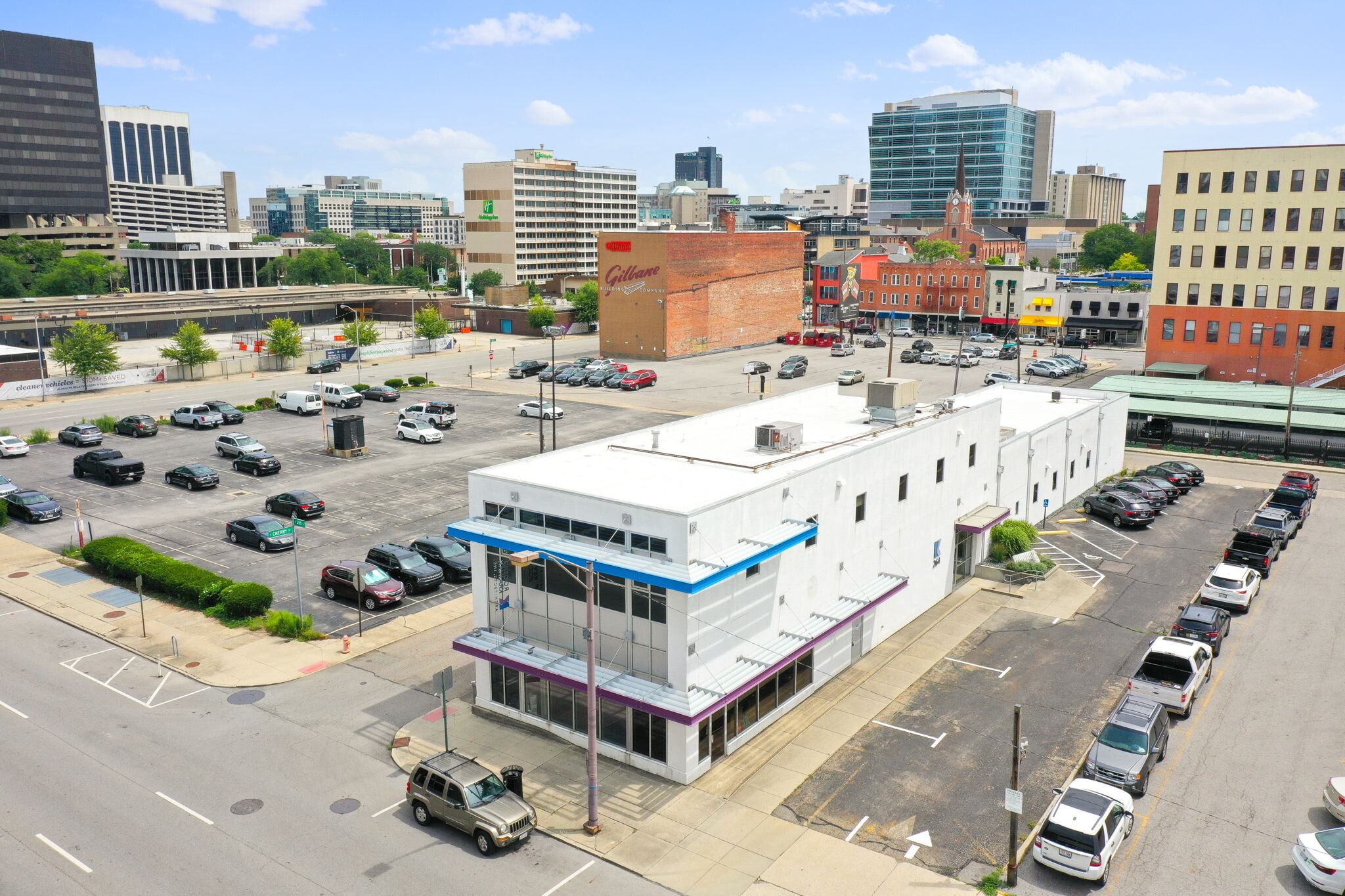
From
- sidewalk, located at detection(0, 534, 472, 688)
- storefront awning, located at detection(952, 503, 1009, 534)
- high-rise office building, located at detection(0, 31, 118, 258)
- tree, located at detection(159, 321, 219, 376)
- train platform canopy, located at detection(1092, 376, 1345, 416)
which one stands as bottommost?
sidewalk, located at detection(0, 534, 472, 688)

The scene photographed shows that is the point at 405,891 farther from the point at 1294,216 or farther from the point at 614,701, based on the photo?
the point at 1294,216

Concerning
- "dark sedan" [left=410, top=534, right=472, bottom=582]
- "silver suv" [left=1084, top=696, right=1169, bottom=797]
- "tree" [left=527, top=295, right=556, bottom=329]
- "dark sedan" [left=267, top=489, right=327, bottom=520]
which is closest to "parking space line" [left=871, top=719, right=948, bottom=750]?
"silver suv" [left=1084, top=696, right=1169, bottom=797]

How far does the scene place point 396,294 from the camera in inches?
6230

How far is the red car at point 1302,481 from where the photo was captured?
50.9m

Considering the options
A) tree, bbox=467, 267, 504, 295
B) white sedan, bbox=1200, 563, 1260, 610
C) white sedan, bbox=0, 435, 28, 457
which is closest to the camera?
white sedan, bbox=1200, 563, 1260, 610

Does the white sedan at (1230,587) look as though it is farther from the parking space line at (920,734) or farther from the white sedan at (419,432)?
the white sedan at (419,432)

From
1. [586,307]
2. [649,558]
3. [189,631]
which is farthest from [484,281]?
[649,558]

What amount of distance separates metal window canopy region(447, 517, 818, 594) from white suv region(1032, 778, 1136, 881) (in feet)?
29.2

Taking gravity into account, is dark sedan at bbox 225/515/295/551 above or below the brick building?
below

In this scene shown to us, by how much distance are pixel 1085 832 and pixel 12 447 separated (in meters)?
63.5

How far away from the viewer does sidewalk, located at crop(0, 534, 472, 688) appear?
1226 inches

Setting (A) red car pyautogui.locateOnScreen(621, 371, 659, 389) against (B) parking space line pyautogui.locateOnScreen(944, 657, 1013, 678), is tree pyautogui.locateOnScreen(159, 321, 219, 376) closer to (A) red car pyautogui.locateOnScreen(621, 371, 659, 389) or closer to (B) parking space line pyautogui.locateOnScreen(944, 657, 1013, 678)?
(A) red car pyautogui.locateOnScreen(621, 371, 659, 389)

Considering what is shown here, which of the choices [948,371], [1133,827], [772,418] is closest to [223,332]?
[948,371]

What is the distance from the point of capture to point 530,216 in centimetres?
17362
